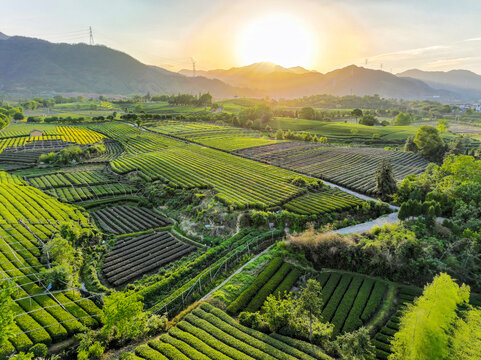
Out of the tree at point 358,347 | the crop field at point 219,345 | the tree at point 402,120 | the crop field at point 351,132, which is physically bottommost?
the crop field at point 219,345

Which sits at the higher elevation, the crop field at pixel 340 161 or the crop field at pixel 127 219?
the crop field at pixel 340 161

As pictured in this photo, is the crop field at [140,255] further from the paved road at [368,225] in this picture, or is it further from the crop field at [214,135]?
the crop field at [214,135]

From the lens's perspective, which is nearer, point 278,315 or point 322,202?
point 278,315

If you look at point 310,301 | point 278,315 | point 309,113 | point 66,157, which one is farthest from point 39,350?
point 309,113

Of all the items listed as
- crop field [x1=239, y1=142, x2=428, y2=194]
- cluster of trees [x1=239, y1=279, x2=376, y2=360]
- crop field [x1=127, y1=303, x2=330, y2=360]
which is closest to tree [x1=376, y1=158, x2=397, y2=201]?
A: crop field [x1=239, y1=142, x2=428, y2=194]

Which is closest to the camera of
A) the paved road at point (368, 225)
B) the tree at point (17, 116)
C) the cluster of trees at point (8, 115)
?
the paved road at point (368, 225)

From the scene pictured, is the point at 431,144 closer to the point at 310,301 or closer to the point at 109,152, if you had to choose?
the point at 310,301

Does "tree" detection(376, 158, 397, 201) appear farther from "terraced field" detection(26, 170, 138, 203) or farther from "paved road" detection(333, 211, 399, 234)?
"terraced field" detection(26, 170, 138, 203)

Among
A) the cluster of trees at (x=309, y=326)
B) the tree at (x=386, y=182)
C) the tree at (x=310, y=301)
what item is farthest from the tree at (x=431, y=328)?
the tree at (x=386, y=182)
